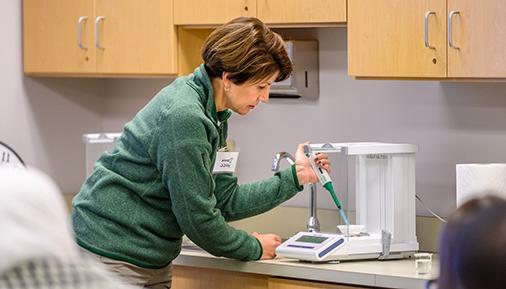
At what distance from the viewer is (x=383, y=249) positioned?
3332mm

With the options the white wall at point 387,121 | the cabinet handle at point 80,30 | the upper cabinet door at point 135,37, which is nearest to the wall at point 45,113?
the cabinet handle at point 80,30

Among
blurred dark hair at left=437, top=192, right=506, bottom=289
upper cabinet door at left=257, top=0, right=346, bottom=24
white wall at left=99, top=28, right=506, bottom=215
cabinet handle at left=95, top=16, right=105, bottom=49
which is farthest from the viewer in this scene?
cabinet handle at left=95, top=16, right=105, bottom=49

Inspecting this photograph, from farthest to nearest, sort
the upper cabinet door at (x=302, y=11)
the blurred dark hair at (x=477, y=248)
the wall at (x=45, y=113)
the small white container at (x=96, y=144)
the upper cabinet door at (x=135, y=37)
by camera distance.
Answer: the wall at (x=45, y=113) → the small white container at (x=96, y=144) → the upper cabinet door at (x=135, y=37) → the upper cabinet door at (x=302, y=11) → the blurred dark hair at (x=477, y=248)

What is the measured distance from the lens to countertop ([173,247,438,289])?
3.08m

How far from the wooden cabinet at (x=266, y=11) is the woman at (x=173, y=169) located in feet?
1.59

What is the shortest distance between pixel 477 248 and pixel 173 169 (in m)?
1.71

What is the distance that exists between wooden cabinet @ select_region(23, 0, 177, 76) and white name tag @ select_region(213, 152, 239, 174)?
0.64m

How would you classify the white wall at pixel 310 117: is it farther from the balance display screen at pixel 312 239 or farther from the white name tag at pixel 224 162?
the white name tag at pixel 224 162

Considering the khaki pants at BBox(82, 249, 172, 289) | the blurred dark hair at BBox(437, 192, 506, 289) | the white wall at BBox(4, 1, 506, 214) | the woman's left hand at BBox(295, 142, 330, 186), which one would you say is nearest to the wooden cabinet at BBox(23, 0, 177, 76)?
the white wall at BBox(4, 1, 506, 214)

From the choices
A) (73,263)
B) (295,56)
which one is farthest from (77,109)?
(73,263)

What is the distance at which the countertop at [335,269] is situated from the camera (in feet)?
10.1

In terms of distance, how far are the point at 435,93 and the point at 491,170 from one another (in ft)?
1.89

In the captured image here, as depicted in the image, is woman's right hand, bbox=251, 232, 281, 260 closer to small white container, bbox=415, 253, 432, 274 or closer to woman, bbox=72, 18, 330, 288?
woman, bbox=72, 18, 330, 288

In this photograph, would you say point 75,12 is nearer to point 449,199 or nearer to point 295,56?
point 295,56
